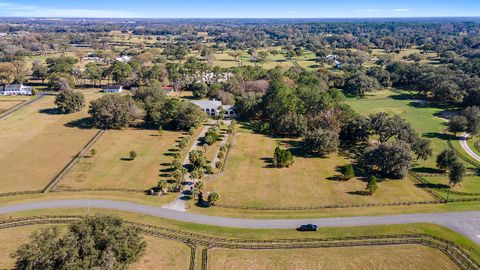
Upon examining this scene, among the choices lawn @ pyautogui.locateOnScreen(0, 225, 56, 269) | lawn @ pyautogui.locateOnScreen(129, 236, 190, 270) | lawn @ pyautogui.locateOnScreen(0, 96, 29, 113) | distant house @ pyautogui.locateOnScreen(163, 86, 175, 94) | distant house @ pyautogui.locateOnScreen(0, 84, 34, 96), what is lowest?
lawn @ pyautogui.locateOnScreen(0, 225, 56, 269)

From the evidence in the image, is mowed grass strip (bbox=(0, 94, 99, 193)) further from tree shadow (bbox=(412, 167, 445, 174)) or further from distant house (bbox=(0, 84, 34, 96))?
tree shadow (bbox=(412, 167, 445, 174))

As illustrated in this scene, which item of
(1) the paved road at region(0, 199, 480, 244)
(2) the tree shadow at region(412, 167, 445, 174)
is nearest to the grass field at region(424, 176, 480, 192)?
(2) the tree shadow at region(412, 167, 445, 174)

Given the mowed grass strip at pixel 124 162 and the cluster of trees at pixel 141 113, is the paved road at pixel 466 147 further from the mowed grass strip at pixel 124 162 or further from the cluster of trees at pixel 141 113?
the mowed grass strip at pixel 124 162

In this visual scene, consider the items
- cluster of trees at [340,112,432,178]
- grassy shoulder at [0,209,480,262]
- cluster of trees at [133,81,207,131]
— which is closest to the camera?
grassy shoulder at [0,209,480,262]

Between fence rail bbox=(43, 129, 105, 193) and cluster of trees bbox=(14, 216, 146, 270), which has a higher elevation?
cluster of trees bbox=(14, 216, 146, 270)

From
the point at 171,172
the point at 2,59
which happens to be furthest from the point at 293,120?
the point at 2,59

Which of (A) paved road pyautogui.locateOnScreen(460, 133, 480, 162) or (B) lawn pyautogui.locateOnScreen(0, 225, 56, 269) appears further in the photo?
(A) paved road pyautogui.locateOnScreen(460, 133, 480, 162)
